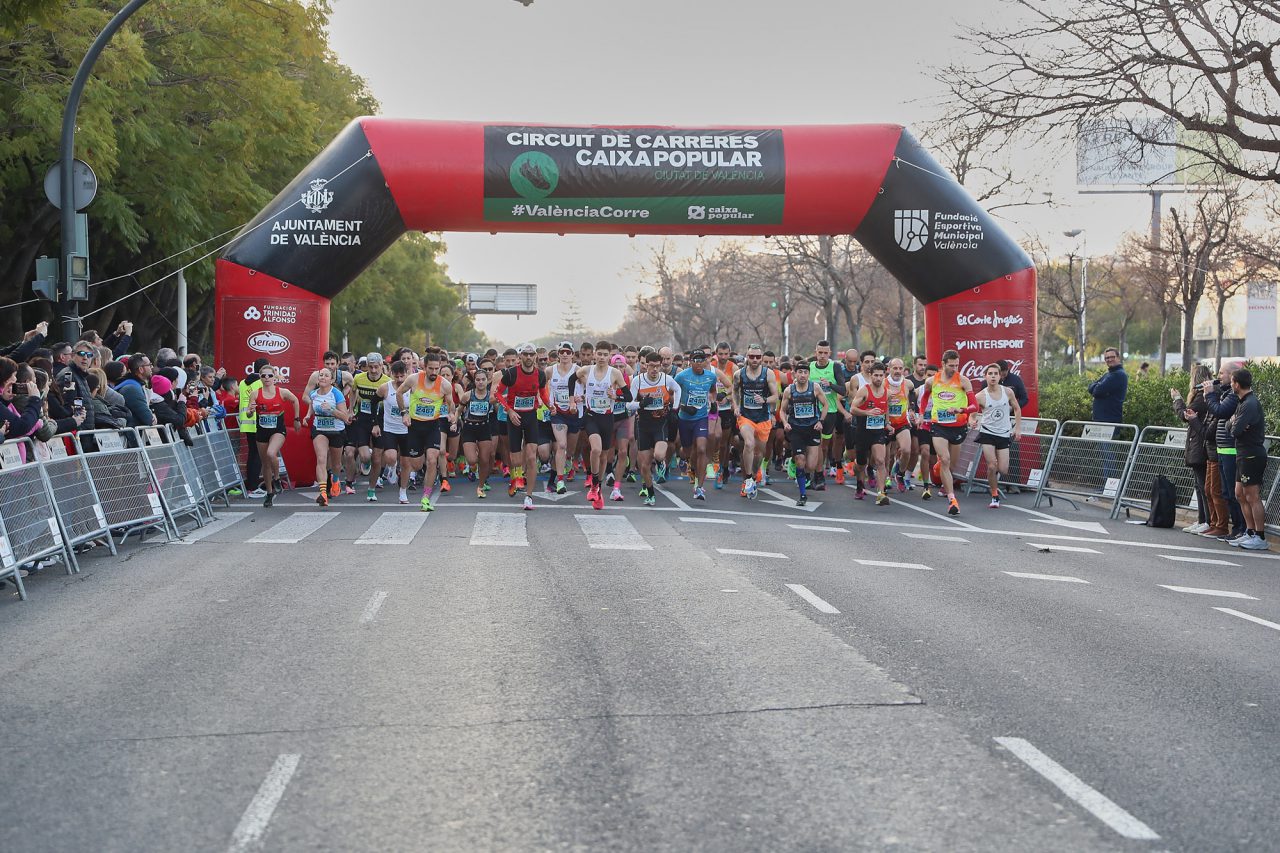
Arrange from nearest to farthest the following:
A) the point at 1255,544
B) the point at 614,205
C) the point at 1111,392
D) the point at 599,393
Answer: the point at 1255,544 < the point at 599,393 < the point at 1111,392 < the point at 614,205

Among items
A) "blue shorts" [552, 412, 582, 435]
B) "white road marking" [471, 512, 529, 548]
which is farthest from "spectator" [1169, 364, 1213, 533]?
"white road marking" [471, 512, 529, 548]

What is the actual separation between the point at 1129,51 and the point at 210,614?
12116mm

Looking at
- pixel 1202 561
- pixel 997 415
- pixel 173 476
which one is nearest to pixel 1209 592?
pixel 1202 561

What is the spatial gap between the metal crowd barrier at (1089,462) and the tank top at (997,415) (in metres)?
0.99

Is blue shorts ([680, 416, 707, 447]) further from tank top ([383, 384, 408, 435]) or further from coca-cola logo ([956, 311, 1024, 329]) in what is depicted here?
coca-cola logo ([956, 311, 1024, 329])

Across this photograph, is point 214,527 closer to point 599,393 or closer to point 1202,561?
point 599,393

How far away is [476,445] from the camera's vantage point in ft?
59.7

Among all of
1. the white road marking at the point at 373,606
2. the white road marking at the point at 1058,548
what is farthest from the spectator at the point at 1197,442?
the white road marking at the point at 373,606

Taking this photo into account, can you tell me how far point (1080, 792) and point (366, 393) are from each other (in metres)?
13.8

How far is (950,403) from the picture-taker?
→ 55.8ft

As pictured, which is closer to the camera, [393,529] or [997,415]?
[393,529]

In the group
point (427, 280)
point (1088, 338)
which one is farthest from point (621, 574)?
point (1088, 338)

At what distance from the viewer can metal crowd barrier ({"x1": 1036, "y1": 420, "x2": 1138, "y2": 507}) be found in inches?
665

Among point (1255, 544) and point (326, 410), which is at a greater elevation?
point (326, 410)
